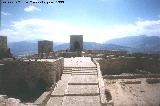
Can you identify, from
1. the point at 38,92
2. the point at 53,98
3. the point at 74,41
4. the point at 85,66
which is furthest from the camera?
the point at 74,41

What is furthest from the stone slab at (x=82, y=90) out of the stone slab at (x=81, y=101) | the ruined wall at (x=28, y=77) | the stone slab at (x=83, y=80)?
the ruined wall at (x=28, y=77)

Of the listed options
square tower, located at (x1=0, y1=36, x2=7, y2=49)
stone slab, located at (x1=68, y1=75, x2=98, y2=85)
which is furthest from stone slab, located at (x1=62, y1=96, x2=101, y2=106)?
square tower, located at (x1=0, y1=36, x2=7, y2=49)

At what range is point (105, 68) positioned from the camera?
2631 cm

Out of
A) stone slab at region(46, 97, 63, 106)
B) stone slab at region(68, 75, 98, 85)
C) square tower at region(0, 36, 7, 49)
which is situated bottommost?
stone slab at region(46, 97, 63, 106)

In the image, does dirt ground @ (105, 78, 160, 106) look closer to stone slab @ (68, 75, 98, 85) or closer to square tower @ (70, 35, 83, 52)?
stone slab @ (68, 75, 98, 85)

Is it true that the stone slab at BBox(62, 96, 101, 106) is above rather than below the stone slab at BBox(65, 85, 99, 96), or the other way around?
below

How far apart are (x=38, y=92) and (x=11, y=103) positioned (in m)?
7.00

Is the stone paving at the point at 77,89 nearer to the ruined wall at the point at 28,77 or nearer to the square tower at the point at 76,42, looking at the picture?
the ruined wall at the point at 28,77

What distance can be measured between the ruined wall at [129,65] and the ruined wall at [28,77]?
30.0ft

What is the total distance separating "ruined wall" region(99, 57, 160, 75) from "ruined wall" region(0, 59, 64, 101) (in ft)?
30.0

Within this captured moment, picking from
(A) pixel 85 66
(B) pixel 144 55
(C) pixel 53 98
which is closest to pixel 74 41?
(B) pixel 144 55

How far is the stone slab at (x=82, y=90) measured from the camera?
14.5m

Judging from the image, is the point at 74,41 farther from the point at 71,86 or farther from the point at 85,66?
the point at 71,86

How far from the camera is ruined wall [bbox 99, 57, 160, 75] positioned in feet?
86.9
